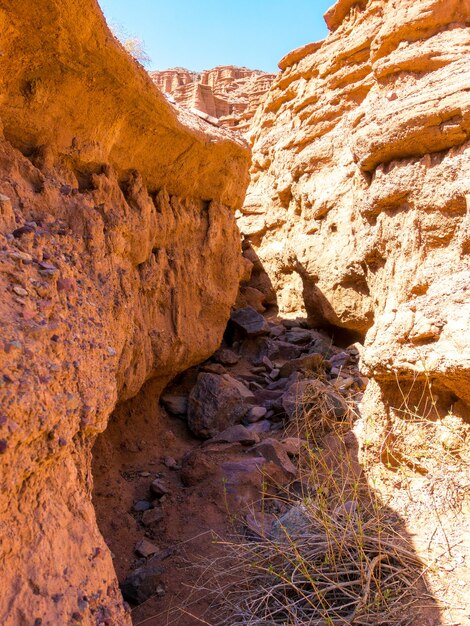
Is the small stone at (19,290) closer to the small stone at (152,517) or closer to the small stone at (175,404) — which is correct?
the small stone at (152,517)

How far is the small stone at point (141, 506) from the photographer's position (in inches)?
139

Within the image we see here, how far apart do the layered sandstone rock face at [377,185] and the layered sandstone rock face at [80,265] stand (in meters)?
1.54

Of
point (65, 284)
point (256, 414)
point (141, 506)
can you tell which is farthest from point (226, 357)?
point (65, 284)

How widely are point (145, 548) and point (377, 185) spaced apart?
290 cm

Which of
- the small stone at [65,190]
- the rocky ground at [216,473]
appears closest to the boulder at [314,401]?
the rocky ground at [216,473]

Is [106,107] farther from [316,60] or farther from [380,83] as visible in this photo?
[316,60]

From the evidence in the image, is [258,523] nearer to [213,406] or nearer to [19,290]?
[213,406]

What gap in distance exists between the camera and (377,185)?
11.5ft

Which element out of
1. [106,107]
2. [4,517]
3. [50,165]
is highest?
[106,107]

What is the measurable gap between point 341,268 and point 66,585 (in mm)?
4867

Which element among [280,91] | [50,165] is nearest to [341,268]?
[50,165]

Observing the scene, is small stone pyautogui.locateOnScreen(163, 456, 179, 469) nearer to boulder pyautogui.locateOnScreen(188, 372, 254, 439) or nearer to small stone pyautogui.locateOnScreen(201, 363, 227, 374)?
boulder pyautogui.locateOnScreen(188, 372, 254, 439)

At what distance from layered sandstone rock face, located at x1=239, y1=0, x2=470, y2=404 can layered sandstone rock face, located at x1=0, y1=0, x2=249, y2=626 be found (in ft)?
5.07

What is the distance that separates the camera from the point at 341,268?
5.77m
